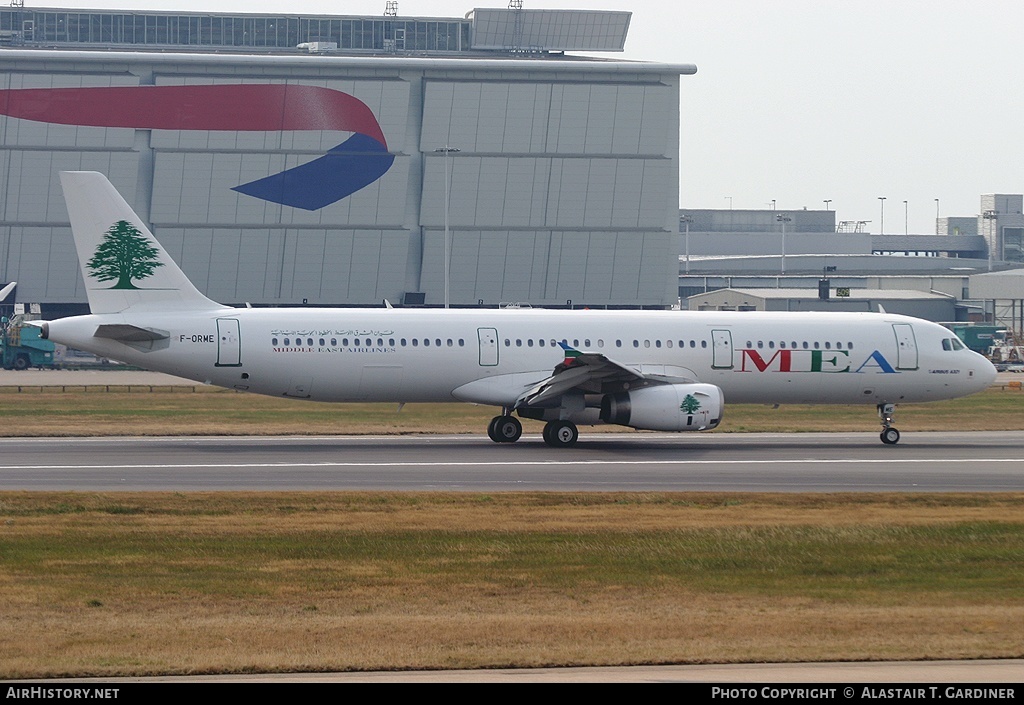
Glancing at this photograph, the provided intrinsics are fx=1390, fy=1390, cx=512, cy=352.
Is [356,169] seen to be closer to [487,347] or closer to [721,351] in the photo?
[487,347]

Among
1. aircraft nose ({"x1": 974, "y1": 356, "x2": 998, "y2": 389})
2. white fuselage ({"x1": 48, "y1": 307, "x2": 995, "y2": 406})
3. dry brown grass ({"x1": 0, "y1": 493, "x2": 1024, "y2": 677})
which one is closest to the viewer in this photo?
dry brown grass ({"x1": 0, "y1": 493, "x2": 1024, "y2": 677})

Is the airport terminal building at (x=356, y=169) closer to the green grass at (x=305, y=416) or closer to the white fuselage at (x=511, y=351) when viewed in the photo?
the green grass at (x=305, y=416)

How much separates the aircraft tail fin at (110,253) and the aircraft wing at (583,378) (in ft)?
29.2

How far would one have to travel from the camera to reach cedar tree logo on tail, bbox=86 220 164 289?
1329 inches

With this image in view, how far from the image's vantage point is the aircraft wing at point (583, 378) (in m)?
33.3

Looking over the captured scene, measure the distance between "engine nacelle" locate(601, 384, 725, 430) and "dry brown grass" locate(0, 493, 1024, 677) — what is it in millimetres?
8566

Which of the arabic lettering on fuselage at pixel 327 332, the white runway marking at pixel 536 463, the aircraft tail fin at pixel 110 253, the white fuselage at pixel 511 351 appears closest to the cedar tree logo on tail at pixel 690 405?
the white runway marking at pixel 536 463

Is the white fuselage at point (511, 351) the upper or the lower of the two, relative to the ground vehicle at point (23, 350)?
upper

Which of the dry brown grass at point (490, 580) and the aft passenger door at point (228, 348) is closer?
the dry brown grass at point (490, 580)

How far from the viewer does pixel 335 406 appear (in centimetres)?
4894

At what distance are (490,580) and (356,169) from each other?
76.3 metres

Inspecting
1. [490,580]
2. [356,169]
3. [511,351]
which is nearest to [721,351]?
[511,351]

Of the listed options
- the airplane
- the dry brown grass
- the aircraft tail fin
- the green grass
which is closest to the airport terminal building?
the green grass

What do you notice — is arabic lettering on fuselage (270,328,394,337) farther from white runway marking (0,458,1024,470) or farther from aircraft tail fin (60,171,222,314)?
white runway marking (0,458,1024,470)
